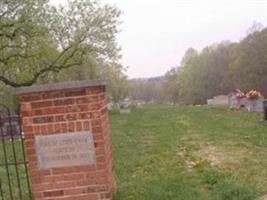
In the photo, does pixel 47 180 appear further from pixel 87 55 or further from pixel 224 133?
pixel 87 55

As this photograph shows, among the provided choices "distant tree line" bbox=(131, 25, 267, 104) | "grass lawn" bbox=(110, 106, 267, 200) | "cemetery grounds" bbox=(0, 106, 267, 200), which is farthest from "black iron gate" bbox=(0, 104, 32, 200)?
"distant tree line" bbox=(131, 25, 267, 104)

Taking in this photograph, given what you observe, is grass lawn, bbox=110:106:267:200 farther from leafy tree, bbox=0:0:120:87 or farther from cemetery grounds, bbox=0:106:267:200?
leafy tree, bbox=0:0:120:87

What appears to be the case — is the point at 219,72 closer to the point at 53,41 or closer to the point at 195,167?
the point at 53,41

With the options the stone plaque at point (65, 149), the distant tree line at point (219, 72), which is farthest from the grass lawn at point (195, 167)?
the distant tree line at point (219, 72)

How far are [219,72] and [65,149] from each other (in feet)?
246

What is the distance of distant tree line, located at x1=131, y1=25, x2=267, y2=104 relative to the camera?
6397 cm

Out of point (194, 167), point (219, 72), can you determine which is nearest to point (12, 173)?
point (194, 167)

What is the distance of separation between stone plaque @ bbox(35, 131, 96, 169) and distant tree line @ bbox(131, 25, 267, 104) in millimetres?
55679

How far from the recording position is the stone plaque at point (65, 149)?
672 cm

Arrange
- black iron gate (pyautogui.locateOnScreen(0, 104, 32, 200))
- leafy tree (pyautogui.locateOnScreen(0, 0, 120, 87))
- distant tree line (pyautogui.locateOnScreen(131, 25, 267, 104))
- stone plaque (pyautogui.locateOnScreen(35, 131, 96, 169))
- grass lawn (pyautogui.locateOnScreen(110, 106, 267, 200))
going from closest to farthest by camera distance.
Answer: stone plaque (pyautogui.locateOnScreen(35, 131, 96, 169)), black iron gate (pyautogui.locateOnScreen(0, 104, 32, 200)), grass lawn (pyautogui.locateOnScreen(110, 106, 267, 200)), leafy tree (pyautogui.locateOnScreen(0, 0, 120, 87)), distant tree line (pyautogui.locateOnScreen(131, 25, 267, 104))

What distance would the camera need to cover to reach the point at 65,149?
6.73m

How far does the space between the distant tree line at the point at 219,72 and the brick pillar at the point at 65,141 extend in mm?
55604

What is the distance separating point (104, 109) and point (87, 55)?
22.8m

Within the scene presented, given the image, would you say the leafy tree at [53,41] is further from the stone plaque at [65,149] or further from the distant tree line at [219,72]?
the distant tree line at [219,72]
